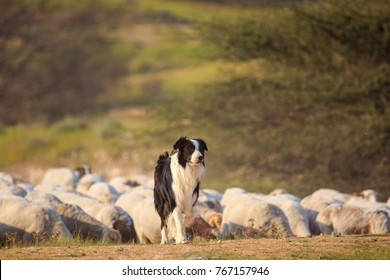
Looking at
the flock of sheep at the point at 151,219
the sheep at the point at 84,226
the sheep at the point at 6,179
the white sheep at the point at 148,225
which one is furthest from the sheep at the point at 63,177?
the sheep at the point at 84,226

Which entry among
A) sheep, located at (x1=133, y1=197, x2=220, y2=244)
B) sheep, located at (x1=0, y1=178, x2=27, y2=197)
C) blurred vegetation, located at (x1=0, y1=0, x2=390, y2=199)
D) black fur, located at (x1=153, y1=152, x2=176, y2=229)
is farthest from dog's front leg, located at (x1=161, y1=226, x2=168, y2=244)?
blurred vegetation, located at (x1=0, y1=0, x2=390, y2=199)

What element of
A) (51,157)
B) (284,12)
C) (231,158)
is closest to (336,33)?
(284,12)

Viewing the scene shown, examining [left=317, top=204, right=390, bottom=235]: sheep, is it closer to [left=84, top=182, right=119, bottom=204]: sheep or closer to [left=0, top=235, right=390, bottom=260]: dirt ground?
[left=0, top=235, right=390, bottom=260]: dirt ground

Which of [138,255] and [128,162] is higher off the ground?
[128,162]

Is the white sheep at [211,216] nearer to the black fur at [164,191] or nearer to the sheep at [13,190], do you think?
the black fur at [164,191]

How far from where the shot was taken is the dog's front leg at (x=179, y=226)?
37.4 feet

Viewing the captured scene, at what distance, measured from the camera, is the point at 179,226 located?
1146 centimetres

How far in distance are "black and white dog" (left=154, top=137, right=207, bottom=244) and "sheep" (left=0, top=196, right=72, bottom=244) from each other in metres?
1.27

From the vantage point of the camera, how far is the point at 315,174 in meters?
24.4

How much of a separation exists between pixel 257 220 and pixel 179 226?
192cm

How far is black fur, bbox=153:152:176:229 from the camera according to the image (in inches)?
460

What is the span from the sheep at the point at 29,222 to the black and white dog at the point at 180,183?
1.27 m

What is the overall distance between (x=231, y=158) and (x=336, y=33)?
434 centimetres

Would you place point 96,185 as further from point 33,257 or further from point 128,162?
point 128,162
